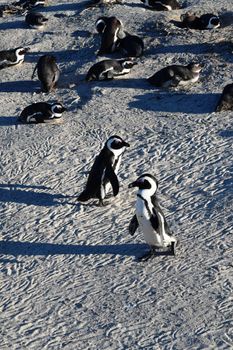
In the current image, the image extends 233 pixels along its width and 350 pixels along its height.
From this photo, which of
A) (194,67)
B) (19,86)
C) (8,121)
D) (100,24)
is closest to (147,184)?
(8,121)

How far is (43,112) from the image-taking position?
9.55 m

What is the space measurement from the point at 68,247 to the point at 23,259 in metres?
0.39

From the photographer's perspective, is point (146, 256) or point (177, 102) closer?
point (146, 256)

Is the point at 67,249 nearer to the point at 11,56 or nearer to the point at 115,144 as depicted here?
the point at 115,144

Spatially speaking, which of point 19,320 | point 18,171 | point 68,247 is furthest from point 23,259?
point 18,171

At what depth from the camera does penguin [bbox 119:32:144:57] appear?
36.7ft

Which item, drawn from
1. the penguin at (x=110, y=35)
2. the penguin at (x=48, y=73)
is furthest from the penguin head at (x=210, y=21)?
the penguin at (x=48, y=73)

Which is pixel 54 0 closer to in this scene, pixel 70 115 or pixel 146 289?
pixel 70 115

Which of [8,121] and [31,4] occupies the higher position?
[8,121]

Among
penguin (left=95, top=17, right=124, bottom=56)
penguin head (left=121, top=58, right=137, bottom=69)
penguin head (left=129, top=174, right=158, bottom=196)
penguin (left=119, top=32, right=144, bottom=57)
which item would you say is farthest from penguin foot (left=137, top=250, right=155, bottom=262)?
penguin (left=95, top=17, right=124, bottom=56)

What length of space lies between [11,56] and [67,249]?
525 centimetres

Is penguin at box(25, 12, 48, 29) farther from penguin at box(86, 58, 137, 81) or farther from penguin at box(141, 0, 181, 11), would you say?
penguin at box(86, 58, 137, 81)

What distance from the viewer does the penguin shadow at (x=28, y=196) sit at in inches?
308

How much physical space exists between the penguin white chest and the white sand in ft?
0.54
